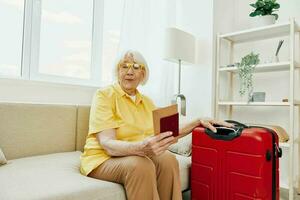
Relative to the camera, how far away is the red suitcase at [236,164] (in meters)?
1.32

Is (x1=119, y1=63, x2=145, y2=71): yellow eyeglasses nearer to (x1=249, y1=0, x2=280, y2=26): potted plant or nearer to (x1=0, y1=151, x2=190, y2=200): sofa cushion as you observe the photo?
(x1=0, y1=151, x2=190, y2=200): sofa cushion

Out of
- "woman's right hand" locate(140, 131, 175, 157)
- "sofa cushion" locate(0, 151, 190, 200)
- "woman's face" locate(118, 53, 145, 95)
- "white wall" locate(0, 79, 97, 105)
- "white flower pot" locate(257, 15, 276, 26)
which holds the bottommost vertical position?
"sofa cushion" locate(0, 151, 190, 200)

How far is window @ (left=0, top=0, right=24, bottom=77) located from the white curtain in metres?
0.90

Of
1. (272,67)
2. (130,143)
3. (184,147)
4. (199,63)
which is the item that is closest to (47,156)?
(130,143)

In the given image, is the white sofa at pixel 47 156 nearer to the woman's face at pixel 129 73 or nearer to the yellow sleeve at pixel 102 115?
the yellow sleeve at pixel 102 115

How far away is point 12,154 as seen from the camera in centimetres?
153

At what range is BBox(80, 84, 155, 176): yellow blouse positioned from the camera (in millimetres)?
1291

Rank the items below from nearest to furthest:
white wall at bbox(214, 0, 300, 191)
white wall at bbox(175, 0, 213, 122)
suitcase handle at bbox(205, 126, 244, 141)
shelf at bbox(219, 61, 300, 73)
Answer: suitcase handle at bbox(205, 126, 244, 141) → shelf at bbox(219, 61, 300, 73) → white wall at bbox(214, 0, 300, 191) → white wall at bbox(175, 0, 213, 122)

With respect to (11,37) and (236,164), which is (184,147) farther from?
(11,37)

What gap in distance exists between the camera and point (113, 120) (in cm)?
133

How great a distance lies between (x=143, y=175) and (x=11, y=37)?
152 cm

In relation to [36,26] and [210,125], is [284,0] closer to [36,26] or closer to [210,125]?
[210,125]

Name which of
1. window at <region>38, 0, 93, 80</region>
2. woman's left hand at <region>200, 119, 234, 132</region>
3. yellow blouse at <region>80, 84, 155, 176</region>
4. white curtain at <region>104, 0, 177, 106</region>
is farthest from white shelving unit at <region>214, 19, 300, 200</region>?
window at <region>38, 0, 93, 80</region>

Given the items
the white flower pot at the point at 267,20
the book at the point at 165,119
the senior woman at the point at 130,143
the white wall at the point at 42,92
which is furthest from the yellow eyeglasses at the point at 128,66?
the white flower pot at the point at 267,20
